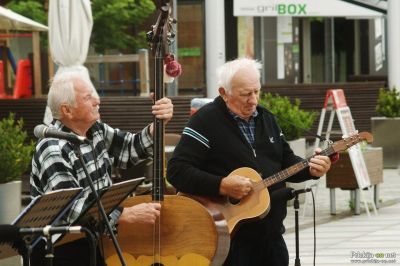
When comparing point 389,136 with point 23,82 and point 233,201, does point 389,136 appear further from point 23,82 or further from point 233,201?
point 233,201

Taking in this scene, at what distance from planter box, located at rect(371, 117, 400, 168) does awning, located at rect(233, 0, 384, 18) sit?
205cm

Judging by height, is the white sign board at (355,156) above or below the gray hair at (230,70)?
below

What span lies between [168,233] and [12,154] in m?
4.19

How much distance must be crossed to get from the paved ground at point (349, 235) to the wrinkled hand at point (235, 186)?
4.04 meters

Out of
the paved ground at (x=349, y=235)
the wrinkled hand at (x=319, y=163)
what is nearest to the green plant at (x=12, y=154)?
the paved ground at (x=349, y=235)

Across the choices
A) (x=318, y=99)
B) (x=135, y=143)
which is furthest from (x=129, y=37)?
(x=135, y=143)

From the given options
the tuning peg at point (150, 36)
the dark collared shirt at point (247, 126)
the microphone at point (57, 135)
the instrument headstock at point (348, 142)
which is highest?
the tuning peg at point (150, 36)

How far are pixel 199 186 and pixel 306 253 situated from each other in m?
5.10

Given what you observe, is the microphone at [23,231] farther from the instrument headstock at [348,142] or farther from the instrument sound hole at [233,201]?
the instrument headstock at [348,142]

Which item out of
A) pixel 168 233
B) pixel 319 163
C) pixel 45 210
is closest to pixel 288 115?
pixel 319 163

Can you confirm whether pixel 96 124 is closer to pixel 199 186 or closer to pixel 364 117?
pixel 199 186

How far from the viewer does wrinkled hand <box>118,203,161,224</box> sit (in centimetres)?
681

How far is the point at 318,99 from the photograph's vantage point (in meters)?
23.9

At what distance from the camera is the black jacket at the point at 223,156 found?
727 centimetres
